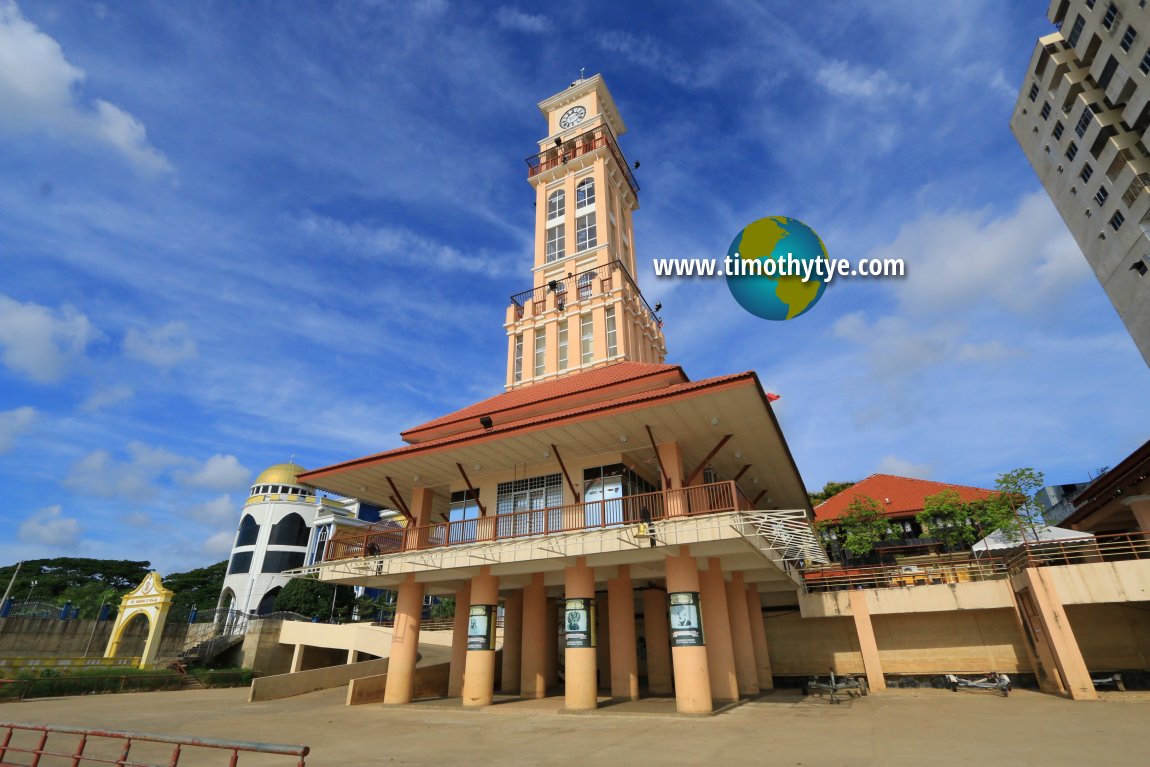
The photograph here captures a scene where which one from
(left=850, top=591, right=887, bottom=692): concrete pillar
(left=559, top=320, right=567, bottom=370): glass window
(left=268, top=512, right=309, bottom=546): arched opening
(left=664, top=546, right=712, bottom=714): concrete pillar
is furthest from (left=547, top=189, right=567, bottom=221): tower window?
(left=268, top=512, right=309, bottom=546): arched opening

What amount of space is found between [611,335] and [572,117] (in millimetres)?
19477

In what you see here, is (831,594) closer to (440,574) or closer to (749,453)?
(749,453)

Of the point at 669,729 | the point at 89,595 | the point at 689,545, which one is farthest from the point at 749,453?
the point at 89,595

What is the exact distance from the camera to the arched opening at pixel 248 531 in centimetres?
5716

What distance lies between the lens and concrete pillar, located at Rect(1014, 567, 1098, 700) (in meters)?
16.7

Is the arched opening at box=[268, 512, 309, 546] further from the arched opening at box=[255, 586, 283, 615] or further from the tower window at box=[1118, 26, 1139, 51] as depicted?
the tower window at box=[1118, 26, 1139, 51]

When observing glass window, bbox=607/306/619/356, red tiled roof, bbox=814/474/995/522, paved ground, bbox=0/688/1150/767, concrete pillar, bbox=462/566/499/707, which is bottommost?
paved ground, bbox=0/688/1150/767

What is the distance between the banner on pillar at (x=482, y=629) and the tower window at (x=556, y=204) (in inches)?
968

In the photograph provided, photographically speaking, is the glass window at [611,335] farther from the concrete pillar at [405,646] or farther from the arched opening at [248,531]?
the arched opening at [248,531]

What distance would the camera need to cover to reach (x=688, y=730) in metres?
12.4

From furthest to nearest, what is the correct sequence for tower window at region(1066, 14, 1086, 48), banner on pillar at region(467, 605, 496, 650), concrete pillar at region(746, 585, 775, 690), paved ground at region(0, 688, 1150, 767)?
tower window at region(1066, 14, 1086, 48) < concrete pillar at region(746, 585, 775, 690) < banner on pillar at region(467, 605, 496, 650) < paved ground at region(0, 688, 1150, 767)

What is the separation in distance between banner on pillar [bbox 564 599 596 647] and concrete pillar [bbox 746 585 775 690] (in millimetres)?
10064

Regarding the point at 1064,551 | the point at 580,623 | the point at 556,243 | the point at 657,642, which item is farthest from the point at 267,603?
the point at 1064,551

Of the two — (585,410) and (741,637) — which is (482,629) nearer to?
(585,410)
